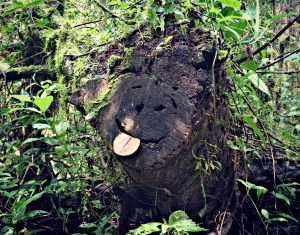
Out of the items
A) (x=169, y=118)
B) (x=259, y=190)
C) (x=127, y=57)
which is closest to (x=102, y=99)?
(x=127, y=57)

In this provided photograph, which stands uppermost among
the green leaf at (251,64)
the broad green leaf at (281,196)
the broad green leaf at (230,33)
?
the broad green leaf at (230,33)

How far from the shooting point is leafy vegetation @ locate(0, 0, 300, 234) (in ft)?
6.54

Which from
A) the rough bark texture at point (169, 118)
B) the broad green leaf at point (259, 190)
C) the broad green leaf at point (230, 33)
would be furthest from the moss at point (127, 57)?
the broad green leaf at point (259, 190)

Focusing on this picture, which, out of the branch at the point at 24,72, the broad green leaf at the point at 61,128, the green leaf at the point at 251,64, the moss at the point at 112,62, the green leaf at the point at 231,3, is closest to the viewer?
the green leaf at the point at 231,3

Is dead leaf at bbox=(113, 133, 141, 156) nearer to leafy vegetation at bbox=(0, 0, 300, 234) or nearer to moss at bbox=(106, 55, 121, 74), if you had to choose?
leafy vegetation at bbox=(0, 0, 300, 234)

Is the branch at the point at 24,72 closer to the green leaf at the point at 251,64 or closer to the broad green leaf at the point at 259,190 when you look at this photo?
the green leaf at the point at 251,64

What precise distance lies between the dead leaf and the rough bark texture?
3 centimetres

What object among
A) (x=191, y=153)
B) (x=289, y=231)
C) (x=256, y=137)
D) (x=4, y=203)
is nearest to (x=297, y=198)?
(x=289, y=231)

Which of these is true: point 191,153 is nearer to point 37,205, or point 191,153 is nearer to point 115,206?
point 115,206

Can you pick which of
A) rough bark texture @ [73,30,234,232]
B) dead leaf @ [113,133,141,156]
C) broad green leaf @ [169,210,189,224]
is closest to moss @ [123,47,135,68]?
rough bark texture @ [73,30,234,232]

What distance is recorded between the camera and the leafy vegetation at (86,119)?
6.54ft

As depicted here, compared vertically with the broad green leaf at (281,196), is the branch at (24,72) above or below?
above

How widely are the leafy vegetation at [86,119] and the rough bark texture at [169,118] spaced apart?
78mm

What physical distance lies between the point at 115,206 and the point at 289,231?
1163 mm
